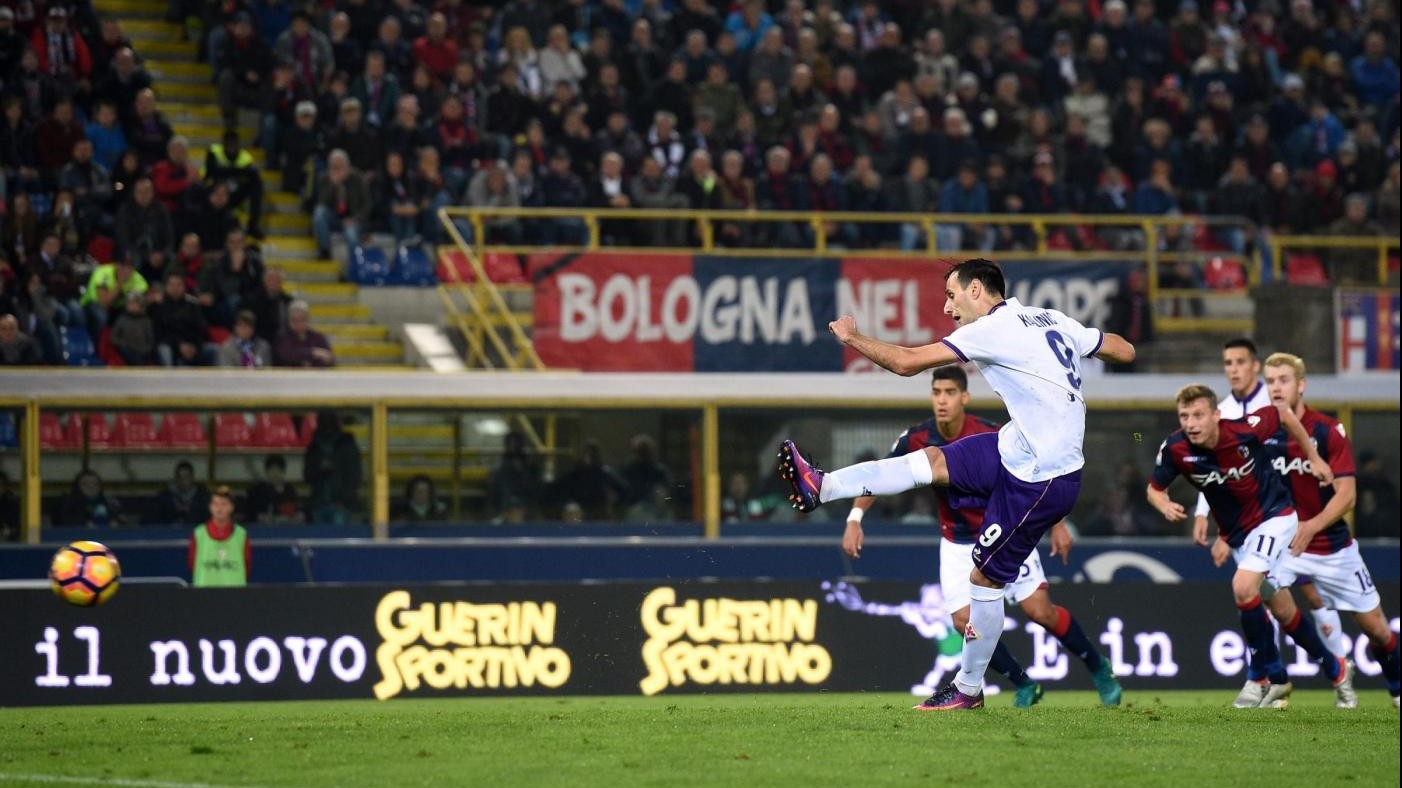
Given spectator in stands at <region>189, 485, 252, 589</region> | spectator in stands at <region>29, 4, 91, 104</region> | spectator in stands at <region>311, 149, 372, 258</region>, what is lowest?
spectator in stands at <region>189, 485, 252, 589</region>

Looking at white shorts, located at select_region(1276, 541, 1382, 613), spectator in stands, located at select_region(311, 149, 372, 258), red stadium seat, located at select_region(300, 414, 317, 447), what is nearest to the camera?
white shorts, located at select_region(1276, 541, 1382, 613)

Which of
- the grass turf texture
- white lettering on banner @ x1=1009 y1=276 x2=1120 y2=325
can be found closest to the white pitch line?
the grass turf texture

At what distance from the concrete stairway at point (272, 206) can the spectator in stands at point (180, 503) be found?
2812mm

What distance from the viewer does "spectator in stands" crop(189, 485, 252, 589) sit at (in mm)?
16953

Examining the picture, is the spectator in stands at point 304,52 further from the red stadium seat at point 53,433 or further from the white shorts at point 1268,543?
the white shorts at point 1268,543

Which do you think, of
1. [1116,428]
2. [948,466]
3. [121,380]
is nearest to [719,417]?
[1116,428]

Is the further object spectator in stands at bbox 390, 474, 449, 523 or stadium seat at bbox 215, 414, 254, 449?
spectator in stands at bbox 390, 474, 449, 523

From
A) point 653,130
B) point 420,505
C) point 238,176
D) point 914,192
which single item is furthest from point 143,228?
point 914,192

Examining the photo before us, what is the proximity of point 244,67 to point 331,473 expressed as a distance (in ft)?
19.7

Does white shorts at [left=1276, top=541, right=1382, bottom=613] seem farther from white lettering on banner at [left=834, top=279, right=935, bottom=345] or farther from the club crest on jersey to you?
white lettering on banner at [left=834, top=279, right=935, bottom=345]

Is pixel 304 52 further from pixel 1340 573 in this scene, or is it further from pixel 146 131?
pixel 1340 573

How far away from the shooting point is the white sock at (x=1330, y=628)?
43.4 ft

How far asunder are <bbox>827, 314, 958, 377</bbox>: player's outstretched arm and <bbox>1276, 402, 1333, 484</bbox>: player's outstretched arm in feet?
11.7

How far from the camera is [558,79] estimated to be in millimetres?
23109
